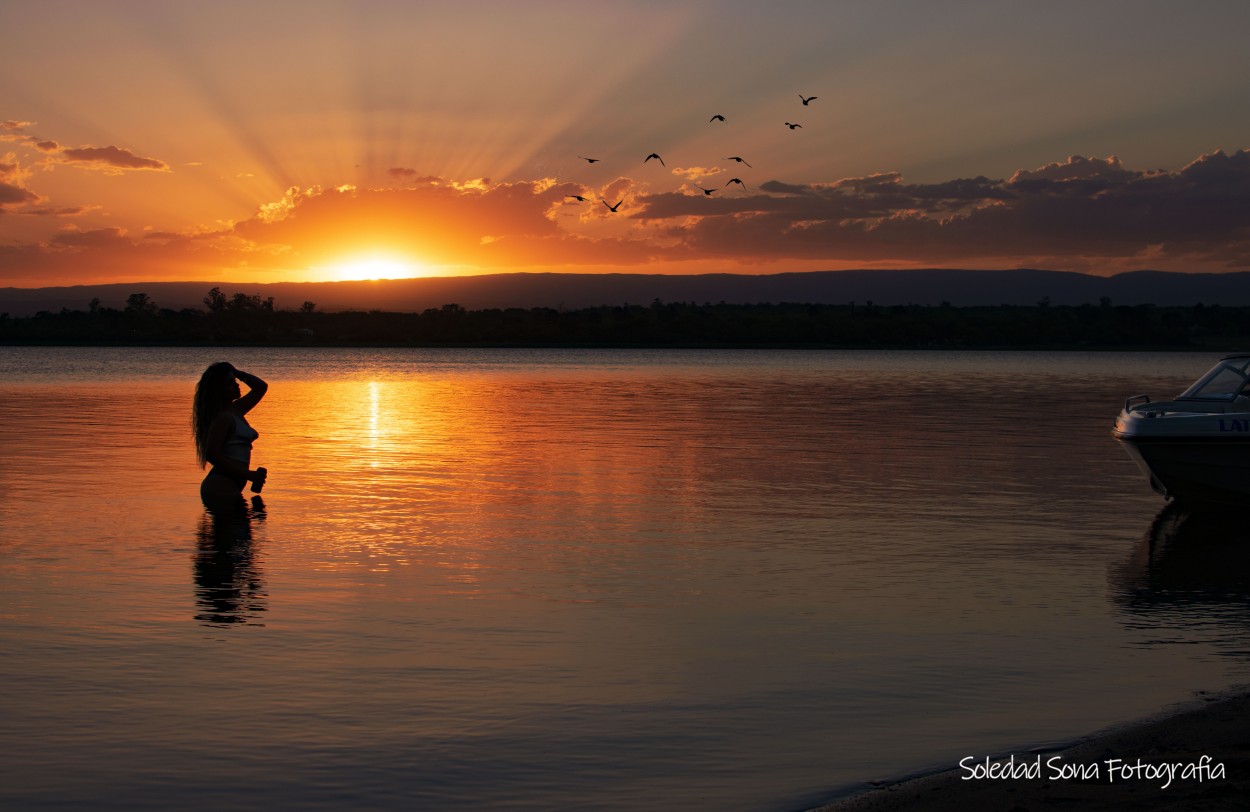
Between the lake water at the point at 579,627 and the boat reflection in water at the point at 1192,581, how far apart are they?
6 cm

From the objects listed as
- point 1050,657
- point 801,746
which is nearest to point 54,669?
point 801,746

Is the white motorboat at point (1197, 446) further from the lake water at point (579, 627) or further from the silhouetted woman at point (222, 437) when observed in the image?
the silhouetted woman at point (222, 437)

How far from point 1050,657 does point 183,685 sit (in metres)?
5.95

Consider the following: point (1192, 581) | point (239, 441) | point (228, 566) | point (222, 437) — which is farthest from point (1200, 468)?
point (222, 437)

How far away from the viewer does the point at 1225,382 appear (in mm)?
18594

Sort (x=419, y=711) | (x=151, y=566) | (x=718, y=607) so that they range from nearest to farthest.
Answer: (x=419, y=711), (x=718, y=607), (x=151, y=566)

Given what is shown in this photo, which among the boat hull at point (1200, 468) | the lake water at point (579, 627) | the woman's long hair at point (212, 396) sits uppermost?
the woman's long hair at point (212, 396)

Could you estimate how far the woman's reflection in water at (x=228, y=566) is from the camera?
35.5ft

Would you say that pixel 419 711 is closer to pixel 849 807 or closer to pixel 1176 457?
pixel 849 807

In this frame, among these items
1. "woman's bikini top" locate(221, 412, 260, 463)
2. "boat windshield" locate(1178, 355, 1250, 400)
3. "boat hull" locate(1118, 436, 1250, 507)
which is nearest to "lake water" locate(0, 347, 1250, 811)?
"boat hull" locate(1118, 436, 1250, 507)

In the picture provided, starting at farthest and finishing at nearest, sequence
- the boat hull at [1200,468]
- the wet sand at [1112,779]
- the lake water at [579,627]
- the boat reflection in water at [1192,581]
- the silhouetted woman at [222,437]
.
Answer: the silhouetted woman at [222,437], the boat hull at [1200,468], the boat reflection in water at [1192,581], the lake water at [579,627], the wet sand at [1112,779]

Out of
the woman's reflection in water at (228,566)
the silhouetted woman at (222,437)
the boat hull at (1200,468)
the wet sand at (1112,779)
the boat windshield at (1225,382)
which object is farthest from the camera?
the boat windshield at (1225,382)

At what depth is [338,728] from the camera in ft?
25.5

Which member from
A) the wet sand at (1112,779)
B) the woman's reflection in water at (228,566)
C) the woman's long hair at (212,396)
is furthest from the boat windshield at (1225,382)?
the woman's long hair at (212,396)
